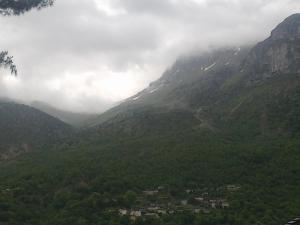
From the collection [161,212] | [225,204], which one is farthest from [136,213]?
[225,204]

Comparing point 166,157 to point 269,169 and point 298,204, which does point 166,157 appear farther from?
point 298,204

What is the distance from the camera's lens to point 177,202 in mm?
130875

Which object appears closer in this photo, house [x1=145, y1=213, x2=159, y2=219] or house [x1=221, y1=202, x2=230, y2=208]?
house [x1=145, y1=213, x2=159, y2=219]

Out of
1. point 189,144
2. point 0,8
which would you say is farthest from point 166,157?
point 0,8

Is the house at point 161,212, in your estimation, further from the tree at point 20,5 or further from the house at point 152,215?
the tree at point 20,5

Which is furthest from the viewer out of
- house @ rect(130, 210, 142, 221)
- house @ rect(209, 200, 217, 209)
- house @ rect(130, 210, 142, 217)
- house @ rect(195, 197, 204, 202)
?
house @ rect(195, 197, 204, 202)

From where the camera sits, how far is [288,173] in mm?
137000

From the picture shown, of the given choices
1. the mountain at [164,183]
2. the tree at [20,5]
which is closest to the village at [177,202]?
the mountain at [164,183]

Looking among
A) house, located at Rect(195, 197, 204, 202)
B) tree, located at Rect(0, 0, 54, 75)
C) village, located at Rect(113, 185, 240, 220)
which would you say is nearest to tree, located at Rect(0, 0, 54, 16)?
tree, located at Rect(0, 0, 54, 75)

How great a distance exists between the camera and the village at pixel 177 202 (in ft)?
391

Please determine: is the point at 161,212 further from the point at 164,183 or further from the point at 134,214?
the point at 164,183

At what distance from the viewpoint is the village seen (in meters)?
119

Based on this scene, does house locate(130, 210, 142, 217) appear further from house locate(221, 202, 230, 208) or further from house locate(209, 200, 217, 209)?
house locate(221, 202, 230, 208)

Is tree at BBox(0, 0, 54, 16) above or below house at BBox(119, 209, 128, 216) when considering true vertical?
above
